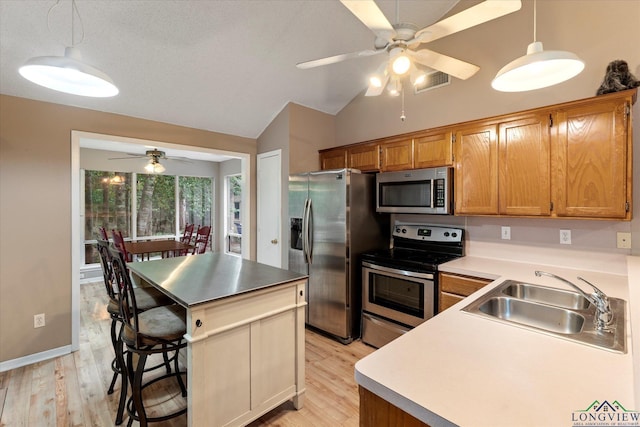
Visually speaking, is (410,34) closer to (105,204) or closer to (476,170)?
(476,170)

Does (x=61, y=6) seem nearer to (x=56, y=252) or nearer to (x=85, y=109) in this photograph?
(x=85, y=109)

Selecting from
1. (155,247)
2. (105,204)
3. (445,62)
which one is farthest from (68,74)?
(105,204)

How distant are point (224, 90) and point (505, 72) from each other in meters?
2.86

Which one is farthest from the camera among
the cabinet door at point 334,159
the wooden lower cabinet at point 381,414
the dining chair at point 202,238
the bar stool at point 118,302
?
the dining chair at point 202,238

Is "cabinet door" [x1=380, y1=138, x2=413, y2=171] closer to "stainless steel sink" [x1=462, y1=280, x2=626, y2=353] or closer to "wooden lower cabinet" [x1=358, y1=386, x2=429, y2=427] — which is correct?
"stainless steel sink" [x1=462, y1=280, x2=626, y2=353]

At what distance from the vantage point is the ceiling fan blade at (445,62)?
6.03 feet

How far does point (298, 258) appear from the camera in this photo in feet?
11.7

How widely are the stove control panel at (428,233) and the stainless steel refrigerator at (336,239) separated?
0.20 meters

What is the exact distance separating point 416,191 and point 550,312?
159cm

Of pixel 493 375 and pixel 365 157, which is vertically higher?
pixel 365 157

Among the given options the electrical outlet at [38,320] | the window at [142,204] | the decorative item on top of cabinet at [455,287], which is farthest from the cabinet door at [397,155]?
the window at [142,204]

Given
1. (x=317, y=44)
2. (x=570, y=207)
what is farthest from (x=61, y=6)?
(x=570, y=207)

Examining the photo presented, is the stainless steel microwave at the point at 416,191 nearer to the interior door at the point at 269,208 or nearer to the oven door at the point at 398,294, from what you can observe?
the oven door at the point at 398,294

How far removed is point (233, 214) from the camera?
7.12m
